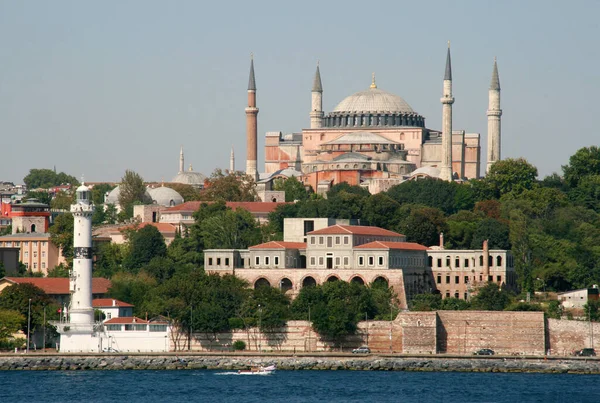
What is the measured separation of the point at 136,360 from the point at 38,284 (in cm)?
891

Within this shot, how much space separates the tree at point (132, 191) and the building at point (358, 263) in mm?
Result: 24996

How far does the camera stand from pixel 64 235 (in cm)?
7956

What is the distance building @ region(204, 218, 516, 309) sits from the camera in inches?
2763

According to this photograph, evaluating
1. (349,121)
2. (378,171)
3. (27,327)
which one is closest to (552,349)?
(27,327)

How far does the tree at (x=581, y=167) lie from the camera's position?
89.7 metres

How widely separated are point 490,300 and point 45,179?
268 feet

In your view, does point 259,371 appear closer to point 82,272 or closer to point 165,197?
point 82,272

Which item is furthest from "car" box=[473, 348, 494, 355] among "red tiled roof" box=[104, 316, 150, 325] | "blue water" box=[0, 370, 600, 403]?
"red tiled roof" box=[104, 316, 150, 325]

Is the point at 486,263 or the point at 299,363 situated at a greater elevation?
the point at 486,263

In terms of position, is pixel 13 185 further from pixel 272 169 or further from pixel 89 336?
pixel 89 336

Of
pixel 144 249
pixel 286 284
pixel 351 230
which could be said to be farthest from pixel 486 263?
pixel 144 249

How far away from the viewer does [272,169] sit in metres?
103

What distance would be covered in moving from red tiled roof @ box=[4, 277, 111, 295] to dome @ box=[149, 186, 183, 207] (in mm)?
27406

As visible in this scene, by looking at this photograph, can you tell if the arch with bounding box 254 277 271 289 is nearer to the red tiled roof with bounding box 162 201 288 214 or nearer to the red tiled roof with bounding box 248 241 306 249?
the red tiled roof with bounding box 248 241 306 249
